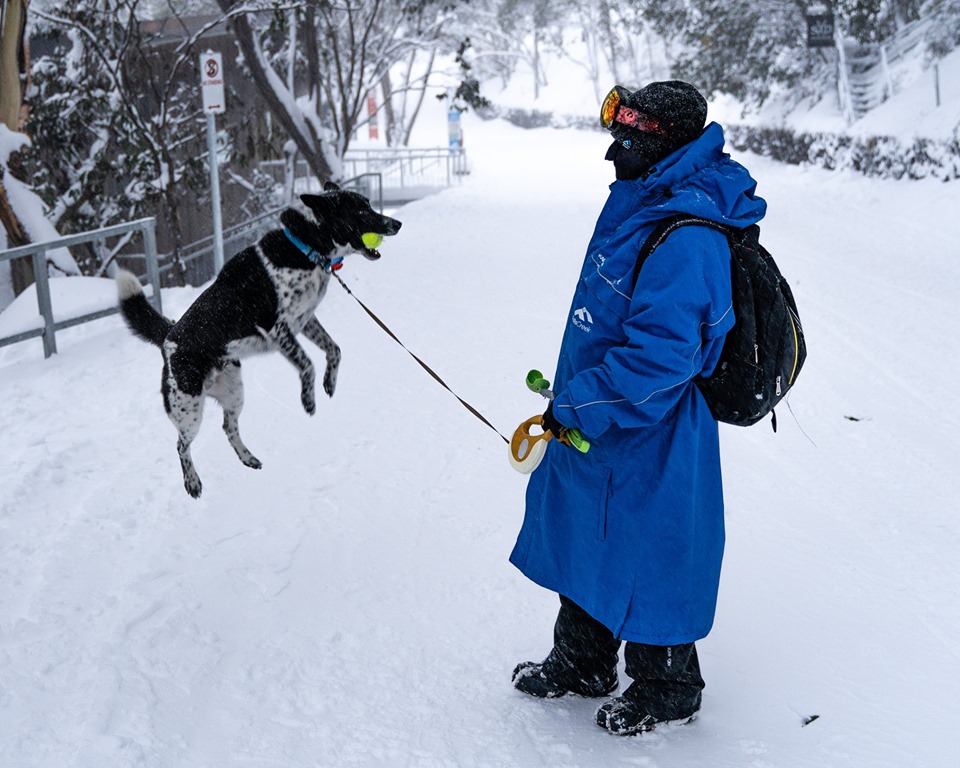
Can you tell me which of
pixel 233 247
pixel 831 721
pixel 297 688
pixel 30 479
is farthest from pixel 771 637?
pixel 233 247

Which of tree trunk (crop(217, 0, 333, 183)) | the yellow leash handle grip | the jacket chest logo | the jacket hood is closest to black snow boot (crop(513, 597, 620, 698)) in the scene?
the yellow leash handle grip

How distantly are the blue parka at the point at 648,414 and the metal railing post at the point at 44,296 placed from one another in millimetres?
6394

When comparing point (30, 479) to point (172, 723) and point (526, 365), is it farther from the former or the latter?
point (526, 365)

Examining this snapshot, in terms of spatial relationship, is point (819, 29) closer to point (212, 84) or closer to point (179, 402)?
point (212, 84)

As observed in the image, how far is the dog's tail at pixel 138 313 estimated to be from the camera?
14.1ft

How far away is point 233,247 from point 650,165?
15.4 meters

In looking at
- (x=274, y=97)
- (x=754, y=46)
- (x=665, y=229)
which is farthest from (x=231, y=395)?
(x=754, y=46)

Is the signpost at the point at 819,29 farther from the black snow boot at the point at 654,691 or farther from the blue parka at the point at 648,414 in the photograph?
the black snow boot at the point at 654,691

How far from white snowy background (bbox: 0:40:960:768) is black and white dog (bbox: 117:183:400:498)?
93cm

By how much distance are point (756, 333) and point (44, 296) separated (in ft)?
23.1

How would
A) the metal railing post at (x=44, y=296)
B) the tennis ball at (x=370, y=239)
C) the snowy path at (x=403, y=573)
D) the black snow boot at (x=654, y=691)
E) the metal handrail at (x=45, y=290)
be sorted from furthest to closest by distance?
the metal railing post at (x=44, y=296) < the metal handrail at (x=45, y=290) < the tennis ball at (x=370, y=239) < the snowy path at (x=403, y=573) < the black snow boot at (x=654, y=691)

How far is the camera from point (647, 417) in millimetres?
2764

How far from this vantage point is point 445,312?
31.9 ft

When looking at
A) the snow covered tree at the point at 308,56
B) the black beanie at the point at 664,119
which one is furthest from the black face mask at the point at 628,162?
the snow covered tree at the point at 308,56
